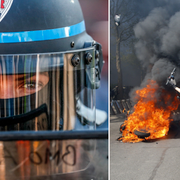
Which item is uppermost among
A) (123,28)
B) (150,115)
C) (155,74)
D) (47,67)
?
(123,28)

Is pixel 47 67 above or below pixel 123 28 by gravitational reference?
below

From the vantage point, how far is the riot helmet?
8.43 ft

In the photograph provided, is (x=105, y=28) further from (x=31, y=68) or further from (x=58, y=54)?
(x=31, y=68)

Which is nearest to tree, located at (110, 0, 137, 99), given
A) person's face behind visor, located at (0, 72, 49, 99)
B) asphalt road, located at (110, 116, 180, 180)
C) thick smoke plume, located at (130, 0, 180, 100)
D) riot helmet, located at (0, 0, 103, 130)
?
thick smoke plume, located at (130, 0, 180, 100)

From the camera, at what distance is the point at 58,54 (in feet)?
8.72

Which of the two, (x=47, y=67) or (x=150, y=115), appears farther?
(x=150, y=115)

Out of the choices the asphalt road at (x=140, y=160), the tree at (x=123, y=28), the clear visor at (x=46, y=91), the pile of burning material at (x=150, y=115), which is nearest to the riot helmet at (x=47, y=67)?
the clear visor at (x=46, y=91)

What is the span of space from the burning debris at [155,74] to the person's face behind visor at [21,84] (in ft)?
3.76

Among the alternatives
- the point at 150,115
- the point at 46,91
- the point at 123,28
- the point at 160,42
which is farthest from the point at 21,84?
the point at 160,42

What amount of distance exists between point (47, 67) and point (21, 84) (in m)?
0.36

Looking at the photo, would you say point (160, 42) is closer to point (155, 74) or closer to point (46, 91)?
point (155, 74)

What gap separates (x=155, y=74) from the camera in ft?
9.49

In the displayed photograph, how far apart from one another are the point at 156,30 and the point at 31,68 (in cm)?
161

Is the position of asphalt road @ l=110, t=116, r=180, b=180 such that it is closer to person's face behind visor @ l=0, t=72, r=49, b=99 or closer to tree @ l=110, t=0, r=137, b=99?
tree @ l=110, t=0, r=137, b=99
